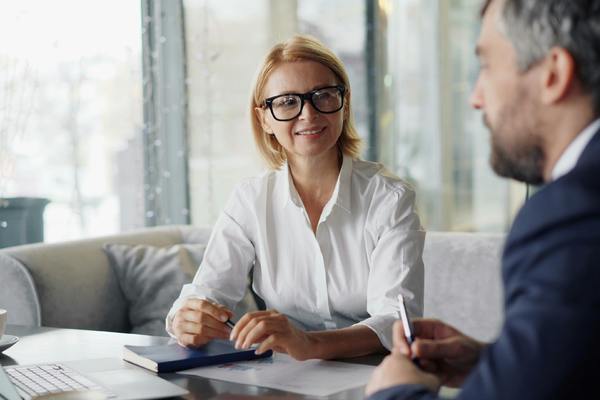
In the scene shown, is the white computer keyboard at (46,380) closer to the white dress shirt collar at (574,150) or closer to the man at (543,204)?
the man at (543,204)

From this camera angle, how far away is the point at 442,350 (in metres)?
1.22

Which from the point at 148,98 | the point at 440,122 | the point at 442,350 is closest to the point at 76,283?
the point at 148,98

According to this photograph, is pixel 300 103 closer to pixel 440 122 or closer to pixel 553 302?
pixel 553 302

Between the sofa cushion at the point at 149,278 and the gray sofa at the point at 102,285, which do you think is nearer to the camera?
the gray sofa at the point at 102,285

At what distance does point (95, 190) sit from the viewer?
12.0 feet

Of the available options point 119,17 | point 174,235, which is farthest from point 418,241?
point 119,17

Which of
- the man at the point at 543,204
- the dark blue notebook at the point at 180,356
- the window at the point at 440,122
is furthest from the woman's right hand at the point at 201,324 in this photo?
the window at the point at 440,122

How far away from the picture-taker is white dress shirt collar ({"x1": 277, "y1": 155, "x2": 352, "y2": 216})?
85.2 inches

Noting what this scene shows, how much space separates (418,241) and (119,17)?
2119mm

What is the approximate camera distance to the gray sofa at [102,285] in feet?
8.66

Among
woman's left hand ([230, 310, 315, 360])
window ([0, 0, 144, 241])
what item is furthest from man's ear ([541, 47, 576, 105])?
window ([0, 0, 144, 241])

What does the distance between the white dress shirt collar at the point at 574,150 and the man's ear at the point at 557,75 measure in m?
0.05

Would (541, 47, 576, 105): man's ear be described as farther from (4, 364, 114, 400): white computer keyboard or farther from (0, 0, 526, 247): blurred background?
(0, 0, 526, 247): blurred background

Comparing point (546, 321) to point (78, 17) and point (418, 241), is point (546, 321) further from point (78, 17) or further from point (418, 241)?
point (78, 17)
